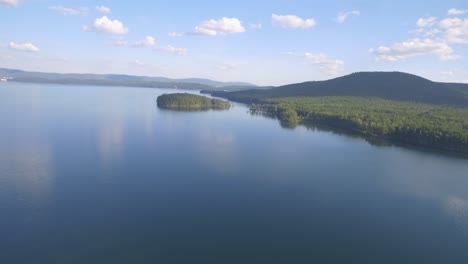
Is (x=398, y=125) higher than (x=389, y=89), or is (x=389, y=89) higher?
(x=389, y=89)

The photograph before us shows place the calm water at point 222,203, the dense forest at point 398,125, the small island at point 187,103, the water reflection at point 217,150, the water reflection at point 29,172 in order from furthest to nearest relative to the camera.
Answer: the small island at point 187,103 → the dense forest at point 398,125 → the water reflection at point 217,150 → the water reflection at point 29,172 → the calm water at point 222,203

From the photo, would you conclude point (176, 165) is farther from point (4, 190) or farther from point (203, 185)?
point (4, 190)

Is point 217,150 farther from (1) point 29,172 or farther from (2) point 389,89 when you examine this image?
(2) point 389,89

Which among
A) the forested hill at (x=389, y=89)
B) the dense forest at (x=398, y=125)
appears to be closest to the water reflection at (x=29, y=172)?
the dense forest at (x=398, y=125)

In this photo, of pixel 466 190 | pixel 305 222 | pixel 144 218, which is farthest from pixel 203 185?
pixel 466 190

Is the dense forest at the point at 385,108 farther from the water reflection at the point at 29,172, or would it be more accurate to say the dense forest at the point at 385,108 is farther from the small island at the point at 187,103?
the water reflection at the point at 29,172

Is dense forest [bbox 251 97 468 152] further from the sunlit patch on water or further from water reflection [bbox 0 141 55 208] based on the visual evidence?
water reflection [bbox 0 141 55 208]

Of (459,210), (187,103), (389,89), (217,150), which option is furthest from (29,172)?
(389,89)
